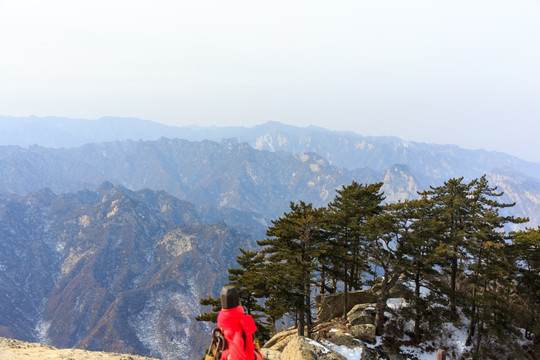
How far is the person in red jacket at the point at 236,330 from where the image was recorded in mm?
3854

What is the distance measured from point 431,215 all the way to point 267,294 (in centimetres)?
1680

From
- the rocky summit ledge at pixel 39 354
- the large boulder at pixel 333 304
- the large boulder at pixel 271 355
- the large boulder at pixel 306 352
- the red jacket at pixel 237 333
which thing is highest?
the red jacket at pixel 237 333

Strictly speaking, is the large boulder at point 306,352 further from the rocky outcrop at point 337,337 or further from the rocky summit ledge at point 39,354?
the rocky summit ledge at point 39,354

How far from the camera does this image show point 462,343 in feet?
86.4

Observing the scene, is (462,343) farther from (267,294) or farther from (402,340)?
(267,294)

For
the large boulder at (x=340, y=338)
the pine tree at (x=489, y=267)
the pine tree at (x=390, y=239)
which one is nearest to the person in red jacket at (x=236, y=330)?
the pine tree at (x=390, y=239)

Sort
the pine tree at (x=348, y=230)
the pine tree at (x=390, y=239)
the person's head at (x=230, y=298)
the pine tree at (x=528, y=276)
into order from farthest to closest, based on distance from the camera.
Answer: the pine tree at (x=348, y=230)
the pine tree at (x=390, y=239)
the pine tree at (x=528, y=276)
the person's head at (x=230, y=298)

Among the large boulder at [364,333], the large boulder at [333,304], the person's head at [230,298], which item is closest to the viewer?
the person's head at [230,298]

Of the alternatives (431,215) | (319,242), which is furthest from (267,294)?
(431,215)

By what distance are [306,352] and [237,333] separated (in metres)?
14.0

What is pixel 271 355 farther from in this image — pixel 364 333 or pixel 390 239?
pixel 390 239

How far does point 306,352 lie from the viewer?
15.5 meters

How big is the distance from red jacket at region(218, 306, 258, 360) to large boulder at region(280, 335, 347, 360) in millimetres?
13472

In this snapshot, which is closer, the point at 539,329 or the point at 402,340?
the point at 539,329
